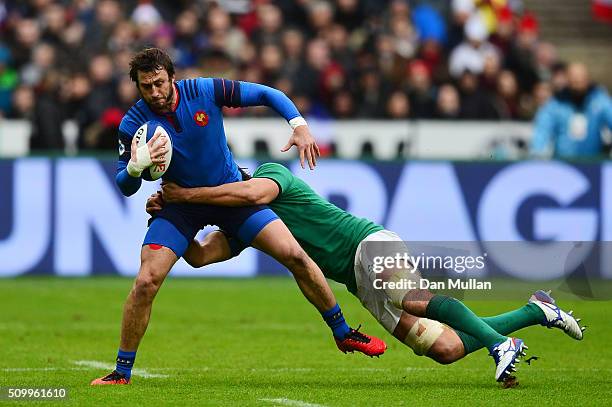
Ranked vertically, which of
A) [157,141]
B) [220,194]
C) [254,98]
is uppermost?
[254,98]

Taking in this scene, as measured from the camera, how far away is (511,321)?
A: 9.34m

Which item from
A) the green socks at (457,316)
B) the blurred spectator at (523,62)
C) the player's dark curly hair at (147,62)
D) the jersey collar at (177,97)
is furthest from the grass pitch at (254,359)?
the blurred spectator at (523,62)

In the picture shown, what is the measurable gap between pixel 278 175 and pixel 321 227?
1.56 feet

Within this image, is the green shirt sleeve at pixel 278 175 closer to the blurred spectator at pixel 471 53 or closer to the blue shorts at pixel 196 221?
the blue shorts at pixel 196 221

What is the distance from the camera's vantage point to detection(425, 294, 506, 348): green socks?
9.04m

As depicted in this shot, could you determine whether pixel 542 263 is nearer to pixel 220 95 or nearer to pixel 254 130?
pixel 220 95

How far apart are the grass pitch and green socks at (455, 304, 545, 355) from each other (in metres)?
0.29

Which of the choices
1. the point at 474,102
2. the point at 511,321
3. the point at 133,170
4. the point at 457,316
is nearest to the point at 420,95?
the point at 474,102

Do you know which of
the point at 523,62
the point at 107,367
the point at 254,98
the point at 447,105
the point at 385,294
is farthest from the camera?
the point at 523,62

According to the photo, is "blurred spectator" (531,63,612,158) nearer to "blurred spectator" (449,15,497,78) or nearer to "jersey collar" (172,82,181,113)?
"blurred spectator" (449,15,497,78)

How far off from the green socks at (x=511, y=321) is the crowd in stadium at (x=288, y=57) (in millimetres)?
10563

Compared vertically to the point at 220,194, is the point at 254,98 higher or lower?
higher

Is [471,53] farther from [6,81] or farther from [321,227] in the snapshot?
[321,227]

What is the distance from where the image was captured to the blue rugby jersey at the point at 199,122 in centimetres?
946
